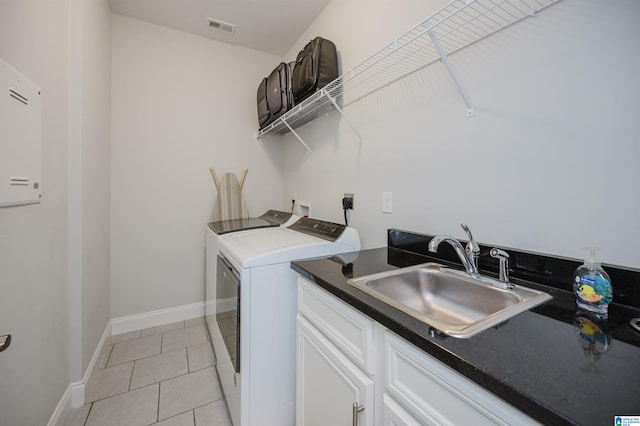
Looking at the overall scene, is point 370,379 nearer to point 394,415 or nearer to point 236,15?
point 394,415

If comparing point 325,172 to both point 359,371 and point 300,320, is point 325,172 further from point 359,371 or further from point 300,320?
point 359,371

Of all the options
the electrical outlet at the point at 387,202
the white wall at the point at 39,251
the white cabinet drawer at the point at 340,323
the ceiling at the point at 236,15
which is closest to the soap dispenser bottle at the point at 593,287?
the white cabinet drawer at the point at 340,323

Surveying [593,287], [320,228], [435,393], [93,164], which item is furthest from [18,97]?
[593,287]

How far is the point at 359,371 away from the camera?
0.83 meters

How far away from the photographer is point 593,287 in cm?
70

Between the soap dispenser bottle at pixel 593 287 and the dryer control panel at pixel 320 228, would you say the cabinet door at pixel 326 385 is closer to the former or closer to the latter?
the dryer control panel at pixel 320 228

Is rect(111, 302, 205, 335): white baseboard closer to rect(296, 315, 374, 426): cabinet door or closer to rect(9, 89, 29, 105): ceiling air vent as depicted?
rect(296, 315, 374, 426): cabinet door

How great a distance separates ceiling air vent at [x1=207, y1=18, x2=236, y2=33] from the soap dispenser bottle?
Result: 283cm

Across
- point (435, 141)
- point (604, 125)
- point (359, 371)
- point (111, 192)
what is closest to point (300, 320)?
point (359, 371)

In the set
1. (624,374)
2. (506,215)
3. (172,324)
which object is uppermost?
(506,215)

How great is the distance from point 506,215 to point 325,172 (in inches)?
53.8

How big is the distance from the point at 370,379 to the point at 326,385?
267mm

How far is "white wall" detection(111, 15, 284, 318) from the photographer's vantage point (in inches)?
90.0

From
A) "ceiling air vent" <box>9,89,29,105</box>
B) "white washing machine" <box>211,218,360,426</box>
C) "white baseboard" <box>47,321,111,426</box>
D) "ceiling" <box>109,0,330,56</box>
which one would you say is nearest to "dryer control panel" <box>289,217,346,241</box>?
"white washing machine" <box>211,218,360,426</box>
